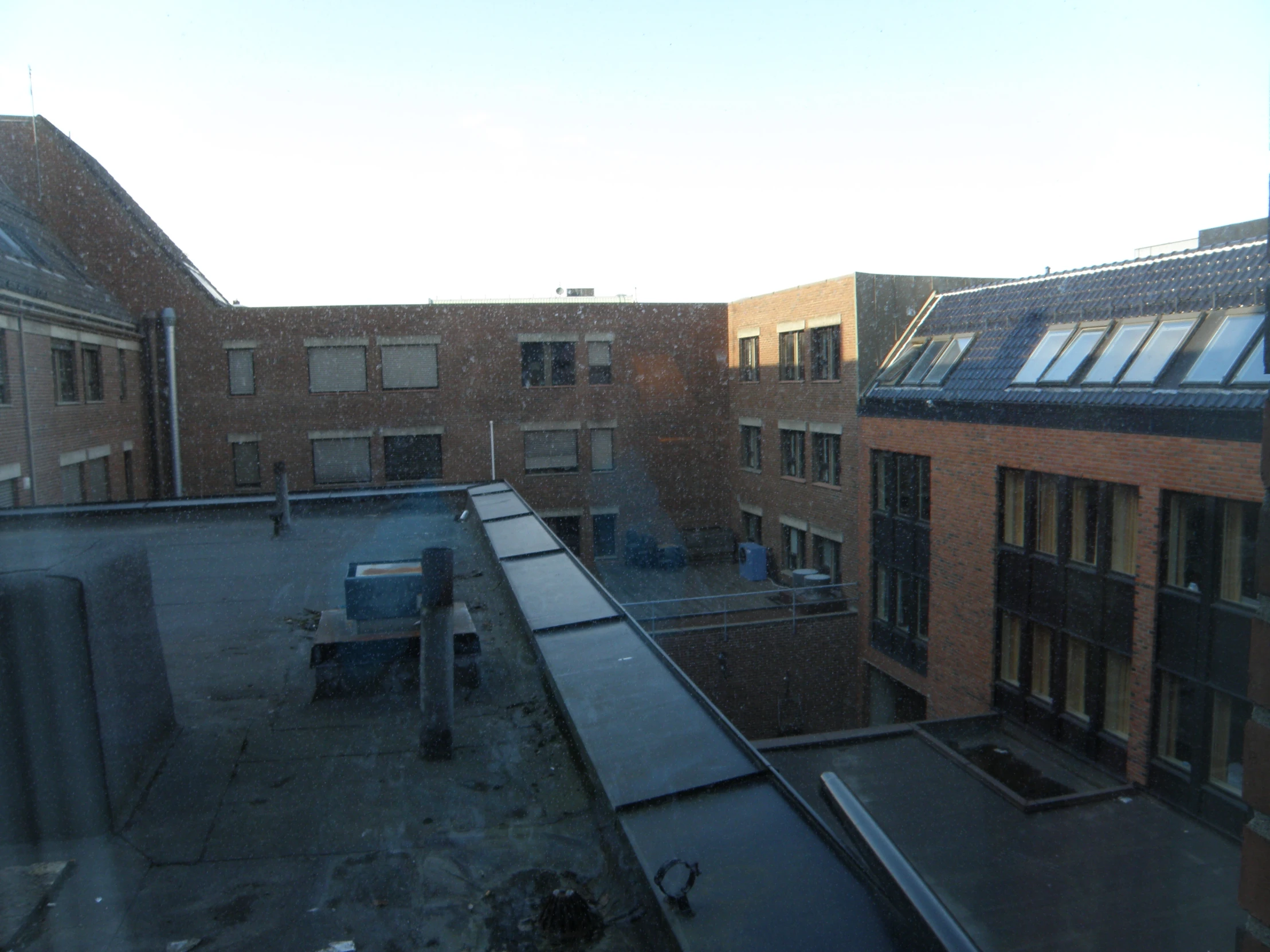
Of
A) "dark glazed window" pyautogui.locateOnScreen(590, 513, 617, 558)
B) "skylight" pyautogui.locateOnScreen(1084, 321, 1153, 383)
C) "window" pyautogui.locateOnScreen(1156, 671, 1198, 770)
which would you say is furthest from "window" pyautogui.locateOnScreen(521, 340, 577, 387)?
"window" pyautogui.locateOnScreen(1156, 671, 1198, 770)

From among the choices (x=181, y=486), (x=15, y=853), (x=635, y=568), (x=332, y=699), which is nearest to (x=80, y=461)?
(x=181, y=486)

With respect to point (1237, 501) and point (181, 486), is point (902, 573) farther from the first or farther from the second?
point (181, 486)

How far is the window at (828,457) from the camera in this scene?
2248 centimetres

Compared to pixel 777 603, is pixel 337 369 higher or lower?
higher

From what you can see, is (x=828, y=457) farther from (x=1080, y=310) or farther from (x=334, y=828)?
(x=334, y=828)

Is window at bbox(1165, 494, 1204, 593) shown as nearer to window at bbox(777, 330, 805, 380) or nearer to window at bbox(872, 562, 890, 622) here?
window at bbox(872, 562, 890, 622)

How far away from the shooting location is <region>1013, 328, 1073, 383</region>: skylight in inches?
593

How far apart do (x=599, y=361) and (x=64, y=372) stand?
592 inches

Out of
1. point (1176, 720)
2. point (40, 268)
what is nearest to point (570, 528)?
point (40, 268)

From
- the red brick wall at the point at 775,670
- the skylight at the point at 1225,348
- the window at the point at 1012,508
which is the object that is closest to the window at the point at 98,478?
the red brick wall at the point at 775,670

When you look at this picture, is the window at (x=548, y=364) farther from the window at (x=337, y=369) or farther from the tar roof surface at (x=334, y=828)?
the tar roof surface at (x=334, y=828)

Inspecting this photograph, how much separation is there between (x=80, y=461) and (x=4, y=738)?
19.0m

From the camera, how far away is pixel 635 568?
94.4 feet

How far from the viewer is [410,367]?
27172 mm
